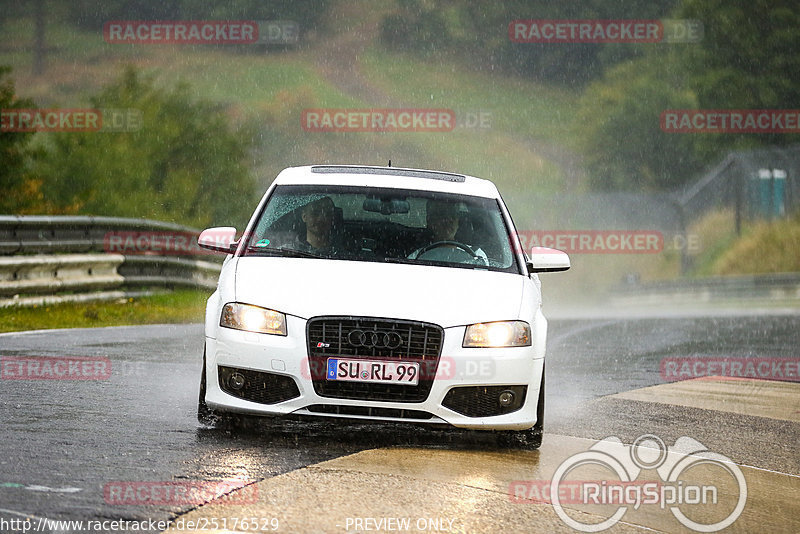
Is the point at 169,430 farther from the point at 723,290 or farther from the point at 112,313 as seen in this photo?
the point at 723,290

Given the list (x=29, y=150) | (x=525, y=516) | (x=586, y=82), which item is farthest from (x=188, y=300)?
(x=586, y=82)

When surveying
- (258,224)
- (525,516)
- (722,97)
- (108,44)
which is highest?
(108,44)

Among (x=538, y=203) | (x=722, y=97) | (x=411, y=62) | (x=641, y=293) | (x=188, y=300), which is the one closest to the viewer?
(x=188, y=300)

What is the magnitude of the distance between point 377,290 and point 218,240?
151 centimetres

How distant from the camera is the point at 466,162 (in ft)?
365

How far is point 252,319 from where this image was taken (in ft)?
23.9

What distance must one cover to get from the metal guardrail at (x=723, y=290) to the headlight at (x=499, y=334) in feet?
78.9

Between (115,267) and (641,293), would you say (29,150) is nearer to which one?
(641,293)

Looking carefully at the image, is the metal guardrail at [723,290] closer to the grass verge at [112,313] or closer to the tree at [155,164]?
the grass verge at [112,313]

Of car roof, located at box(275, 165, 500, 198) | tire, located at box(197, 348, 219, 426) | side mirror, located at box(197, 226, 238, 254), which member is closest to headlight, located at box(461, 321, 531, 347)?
tire, located at box(197, 348, 219, 426)

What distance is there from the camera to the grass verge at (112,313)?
14.7 metres

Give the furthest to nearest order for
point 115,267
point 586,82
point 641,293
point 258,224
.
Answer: point 586,82, point 641,293, point 115,267, point 258,224

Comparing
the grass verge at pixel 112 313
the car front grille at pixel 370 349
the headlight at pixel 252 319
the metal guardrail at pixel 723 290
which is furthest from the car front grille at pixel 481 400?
the metal guardrail at pixel 723 290

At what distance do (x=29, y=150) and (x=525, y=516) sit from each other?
211 ft
